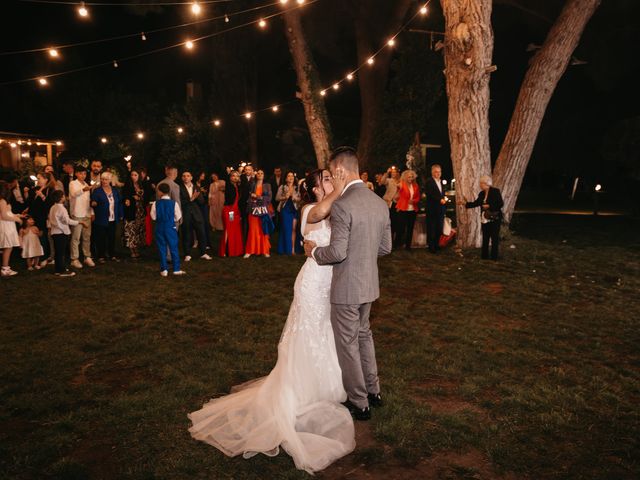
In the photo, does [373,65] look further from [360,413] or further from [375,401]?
[360,413]

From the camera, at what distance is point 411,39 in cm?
1911

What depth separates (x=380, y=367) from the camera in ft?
15.2

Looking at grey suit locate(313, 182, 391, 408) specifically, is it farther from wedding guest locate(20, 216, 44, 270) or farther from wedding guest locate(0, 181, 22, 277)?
wedding guest locate(20, 216, 44, 270)

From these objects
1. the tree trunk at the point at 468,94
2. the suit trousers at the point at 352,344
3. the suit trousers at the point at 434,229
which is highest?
the tree trunk at the point at 468,94

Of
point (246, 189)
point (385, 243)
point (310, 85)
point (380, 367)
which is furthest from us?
point (310, 85)

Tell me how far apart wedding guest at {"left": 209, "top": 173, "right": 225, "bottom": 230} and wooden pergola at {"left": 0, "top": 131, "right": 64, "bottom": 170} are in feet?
56.4

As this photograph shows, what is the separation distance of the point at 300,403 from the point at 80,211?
22.2 feet

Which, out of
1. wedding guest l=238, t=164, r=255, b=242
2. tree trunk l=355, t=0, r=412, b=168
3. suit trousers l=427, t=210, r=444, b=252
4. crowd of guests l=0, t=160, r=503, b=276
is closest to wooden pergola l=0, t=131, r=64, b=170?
tree trunk l=355, t=0, r=412, b=168

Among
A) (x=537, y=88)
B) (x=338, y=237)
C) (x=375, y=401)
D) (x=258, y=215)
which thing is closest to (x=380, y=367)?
(x=375, y=401)

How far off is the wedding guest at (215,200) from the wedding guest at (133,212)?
65.8 inches

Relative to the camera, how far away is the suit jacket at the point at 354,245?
11.2 ft

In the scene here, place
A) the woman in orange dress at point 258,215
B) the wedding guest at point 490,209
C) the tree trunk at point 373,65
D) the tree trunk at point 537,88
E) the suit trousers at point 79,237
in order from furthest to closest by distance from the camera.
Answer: the tree trunk at point 373,65
the tree trunk at point 537,88
the woman in orange dress at point 258,215
the wedding guest at point 490,209
the suit trousers at point 79,237

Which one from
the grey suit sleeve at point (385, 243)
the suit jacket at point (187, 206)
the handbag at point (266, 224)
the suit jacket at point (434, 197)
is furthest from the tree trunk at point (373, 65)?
the grey suit sleeve at point (385, 243)

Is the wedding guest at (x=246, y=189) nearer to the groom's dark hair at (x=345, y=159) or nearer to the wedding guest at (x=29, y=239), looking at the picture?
the wedding guest at (x=29, y=239)
